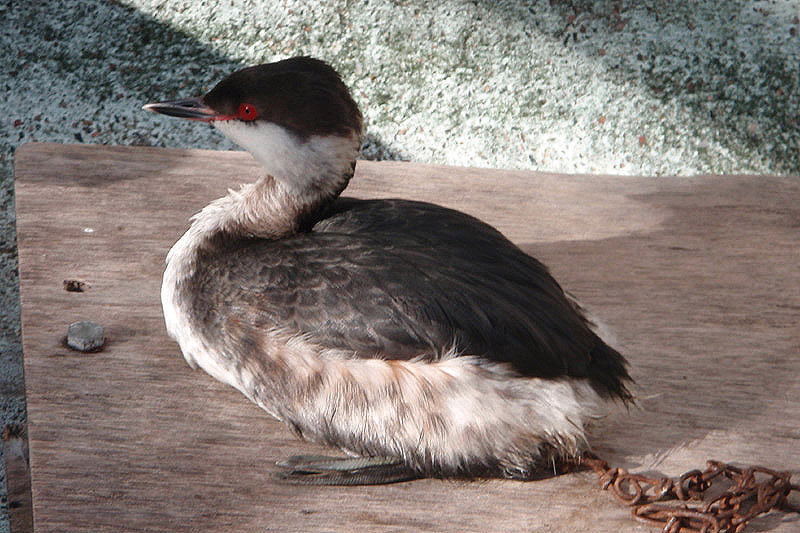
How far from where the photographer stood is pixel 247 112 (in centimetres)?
171

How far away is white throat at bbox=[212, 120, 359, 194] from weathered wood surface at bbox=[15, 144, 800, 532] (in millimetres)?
446

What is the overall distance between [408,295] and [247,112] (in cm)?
45

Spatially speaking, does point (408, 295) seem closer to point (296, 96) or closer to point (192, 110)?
point (296, 96)

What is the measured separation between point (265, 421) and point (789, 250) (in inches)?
54.7

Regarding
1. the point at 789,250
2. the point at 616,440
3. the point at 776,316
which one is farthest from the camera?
the point at 789,250

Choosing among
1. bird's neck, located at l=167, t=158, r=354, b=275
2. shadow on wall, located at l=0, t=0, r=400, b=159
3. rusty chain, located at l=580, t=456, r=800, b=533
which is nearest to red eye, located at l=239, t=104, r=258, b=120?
bird's neck, located at l=167, t=158, r=354, b=275

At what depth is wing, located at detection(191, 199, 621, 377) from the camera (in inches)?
62.8

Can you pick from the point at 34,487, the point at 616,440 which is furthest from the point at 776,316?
the point at 34,487

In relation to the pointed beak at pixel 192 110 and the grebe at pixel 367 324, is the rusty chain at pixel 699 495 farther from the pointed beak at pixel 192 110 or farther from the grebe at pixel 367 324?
the pointed beak at pixel 192 110

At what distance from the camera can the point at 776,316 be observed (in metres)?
2.17

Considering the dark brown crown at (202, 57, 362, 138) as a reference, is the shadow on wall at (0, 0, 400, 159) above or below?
below

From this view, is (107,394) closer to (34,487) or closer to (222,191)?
(34,487)

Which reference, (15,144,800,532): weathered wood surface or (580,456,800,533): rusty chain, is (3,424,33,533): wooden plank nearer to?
(15,144,800,532): weathered wood surface

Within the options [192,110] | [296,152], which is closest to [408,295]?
[296,152]
